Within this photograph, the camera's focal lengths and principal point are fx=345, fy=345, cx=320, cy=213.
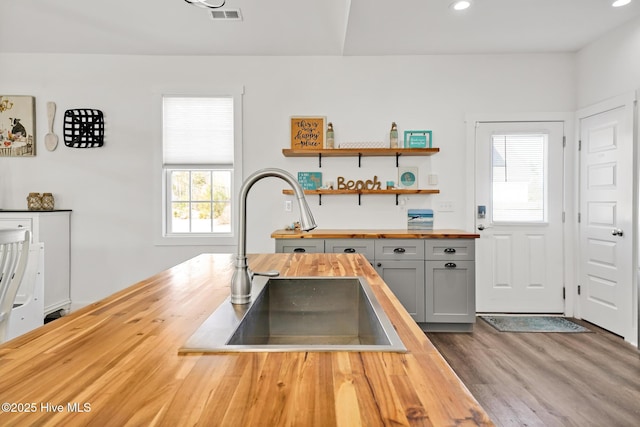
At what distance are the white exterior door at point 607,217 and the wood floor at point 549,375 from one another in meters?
0.26

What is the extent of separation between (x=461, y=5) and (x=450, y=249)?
203 centimetres

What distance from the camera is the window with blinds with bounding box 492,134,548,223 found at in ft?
12.1

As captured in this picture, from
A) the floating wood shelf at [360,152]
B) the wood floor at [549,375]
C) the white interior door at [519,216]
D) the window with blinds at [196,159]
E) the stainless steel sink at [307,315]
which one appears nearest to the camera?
the stainless steel sink at [307,315]

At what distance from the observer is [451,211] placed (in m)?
3.74

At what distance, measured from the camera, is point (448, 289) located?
3145mm

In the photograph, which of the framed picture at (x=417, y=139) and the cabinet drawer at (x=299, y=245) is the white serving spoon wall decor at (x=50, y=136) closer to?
the cabinet drawer at (x=299, y=245)

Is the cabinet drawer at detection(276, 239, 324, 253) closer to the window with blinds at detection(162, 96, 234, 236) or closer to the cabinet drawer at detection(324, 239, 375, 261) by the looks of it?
the cabinet drawer at detection(324, 239, 375, 261)

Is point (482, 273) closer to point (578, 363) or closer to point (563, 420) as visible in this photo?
point (578, 363)

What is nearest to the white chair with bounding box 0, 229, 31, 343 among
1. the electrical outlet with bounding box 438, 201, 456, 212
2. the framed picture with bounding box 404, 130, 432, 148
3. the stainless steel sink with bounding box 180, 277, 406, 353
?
the stainless steel sink with bounding box 180, 277, 406, 353

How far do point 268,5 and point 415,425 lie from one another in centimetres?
340

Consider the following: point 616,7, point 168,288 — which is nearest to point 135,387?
point 168,288

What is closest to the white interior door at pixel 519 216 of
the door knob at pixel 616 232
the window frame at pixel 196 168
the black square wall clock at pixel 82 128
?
the door knob at pixel 616 232

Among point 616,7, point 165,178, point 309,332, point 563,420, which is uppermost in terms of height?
point 616,7

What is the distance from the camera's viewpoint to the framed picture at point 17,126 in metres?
3.67
